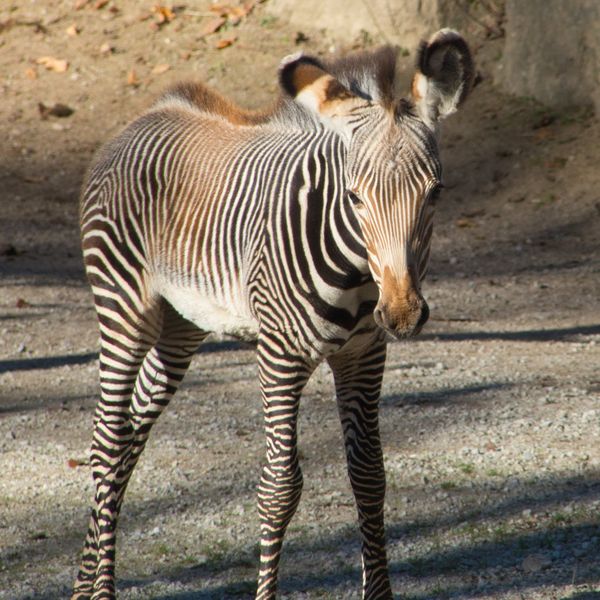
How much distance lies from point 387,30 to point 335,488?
10.1m

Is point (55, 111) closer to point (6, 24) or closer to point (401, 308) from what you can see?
point (6, 24)

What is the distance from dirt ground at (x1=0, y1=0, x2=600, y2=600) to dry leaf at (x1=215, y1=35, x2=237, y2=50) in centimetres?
5

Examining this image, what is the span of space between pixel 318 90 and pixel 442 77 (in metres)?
0.45

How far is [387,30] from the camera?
15219 millimetres

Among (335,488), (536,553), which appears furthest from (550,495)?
(335,488)

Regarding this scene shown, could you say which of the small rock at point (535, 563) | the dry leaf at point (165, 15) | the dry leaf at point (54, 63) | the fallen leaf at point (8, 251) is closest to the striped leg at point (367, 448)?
the small rock at point (535, 563)

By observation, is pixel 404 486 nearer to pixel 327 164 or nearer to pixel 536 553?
pixel 536 553

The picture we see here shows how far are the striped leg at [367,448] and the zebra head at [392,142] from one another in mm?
809

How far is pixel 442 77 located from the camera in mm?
4062

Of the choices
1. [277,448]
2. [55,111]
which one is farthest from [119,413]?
[55,111]

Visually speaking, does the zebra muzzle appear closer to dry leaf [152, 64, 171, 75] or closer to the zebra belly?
the zebra belly

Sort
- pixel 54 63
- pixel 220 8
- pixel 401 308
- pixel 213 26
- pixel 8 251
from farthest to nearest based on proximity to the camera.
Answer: pixel 220 8 → pixel 213 26 → pixel 54 63 → pixel 8 251 → pixel 401 308

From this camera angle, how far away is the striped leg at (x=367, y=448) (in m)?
4.78

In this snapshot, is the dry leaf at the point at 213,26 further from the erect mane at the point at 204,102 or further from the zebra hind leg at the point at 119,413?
the zebra hind leg at the point at 119,413
